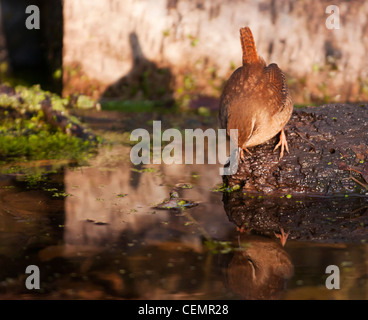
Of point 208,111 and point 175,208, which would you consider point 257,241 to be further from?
point 208,111

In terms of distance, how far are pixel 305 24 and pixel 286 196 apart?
479 centimetres

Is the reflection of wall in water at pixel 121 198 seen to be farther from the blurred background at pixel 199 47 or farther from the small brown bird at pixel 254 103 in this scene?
the blurred background at pixel 199 47

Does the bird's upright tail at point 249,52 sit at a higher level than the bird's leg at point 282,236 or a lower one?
higher

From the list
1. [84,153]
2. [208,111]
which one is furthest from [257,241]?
[208,111]

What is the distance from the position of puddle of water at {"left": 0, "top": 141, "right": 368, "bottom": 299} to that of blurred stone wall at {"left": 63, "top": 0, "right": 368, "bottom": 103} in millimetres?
4148

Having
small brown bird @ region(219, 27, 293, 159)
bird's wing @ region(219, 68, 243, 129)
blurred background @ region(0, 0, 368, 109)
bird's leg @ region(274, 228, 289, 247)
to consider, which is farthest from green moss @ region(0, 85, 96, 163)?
bird's leg @ region(274, 228, 289, 247)

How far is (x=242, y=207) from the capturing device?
→ 4965 mm

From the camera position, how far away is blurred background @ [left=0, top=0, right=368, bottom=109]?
29.7 ft

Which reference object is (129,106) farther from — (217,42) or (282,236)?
(282,236)

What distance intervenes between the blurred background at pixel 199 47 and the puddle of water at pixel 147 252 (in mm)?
4105

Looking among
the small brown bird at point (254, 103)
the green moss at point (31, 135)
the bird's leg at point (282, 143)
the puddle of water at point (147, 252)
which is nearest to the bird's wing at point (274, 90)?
the small brown bird at point (254, 103)

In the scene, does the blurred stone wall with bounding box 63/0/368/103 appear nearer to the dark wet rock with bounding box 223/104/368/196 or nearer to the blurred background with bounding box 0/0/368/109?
the blurred background with bounding box 0/0/368/109

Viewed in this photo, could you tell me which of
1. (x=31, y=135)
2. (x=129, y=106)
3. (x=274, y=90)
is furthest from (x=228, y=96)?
(x=129, y=106)

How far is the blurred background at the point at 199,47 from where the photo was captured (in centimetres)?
905
